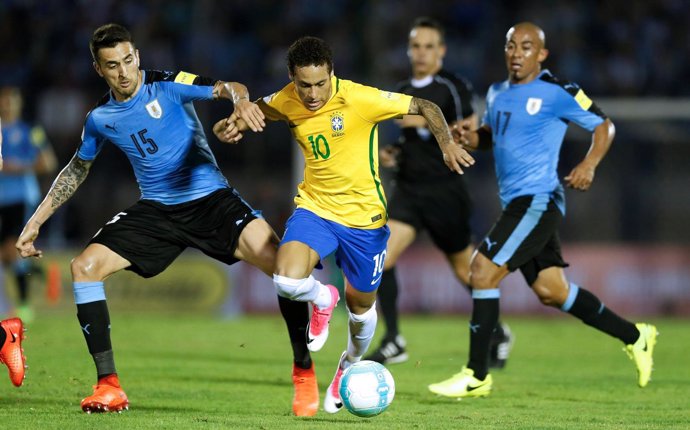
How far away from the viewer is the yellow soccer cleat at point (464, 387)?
7.43 metres

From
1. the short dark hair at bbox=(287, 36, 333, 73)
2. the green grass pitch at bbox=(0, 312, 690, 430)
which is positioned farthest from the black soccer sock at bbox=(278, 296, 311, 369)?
the short dark hair at bbox=(287, 36, 333, 73)

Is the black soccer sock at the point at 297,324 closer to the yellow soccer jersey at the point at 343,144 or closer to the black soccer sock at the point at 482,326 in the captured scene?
the yellow soccer jersey at the point at 343,144

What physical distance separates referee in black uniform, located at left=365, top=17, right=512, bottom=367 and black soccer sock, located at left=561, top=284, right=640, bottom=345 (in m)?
1.27

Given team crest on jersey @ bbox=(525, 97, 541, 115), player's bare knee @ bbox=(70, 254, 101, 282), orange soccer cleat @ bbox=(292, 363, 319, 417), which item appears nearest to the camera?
orange soccer cleat @ bbox=(292, 363, 319, 417)

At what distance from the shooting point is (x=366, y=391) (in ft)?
19.9

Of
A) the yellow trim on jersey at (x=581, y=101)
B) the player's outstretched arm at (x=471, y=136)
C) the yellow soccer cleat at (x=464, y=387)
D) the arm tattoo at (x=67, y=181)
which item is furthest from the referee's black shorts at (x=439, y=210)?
the arm tattoo at (x=67, y=181)

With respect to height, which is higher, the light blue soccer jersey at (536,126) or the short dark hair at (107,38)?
the short dark hair at (107,38)

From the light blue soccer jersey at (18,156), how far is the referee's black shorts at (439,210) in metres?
5.71

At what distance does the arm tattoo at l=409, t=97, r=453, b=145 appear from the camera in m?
6.46

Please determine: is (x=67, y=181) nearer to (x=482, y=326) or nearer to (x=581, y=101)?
(x=482, y=326)

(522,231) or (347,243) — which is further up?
(347,243)

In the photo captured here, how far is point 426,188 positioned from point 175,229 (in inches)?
119

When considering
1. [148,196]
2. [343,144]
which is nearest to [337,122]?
[343,144]

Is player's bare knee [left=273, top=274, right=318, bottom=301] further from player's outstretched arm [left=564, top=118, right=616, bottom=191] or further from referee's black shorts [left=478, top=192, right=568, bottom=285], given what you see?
player's outstretched arm [left=564, top=118, right=616, bottom=191]
